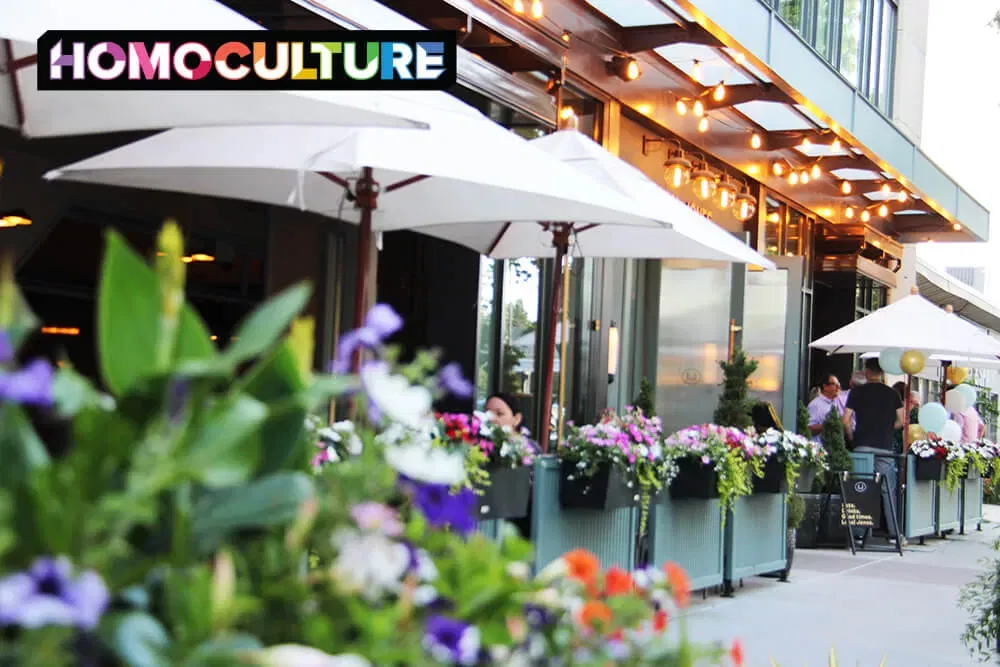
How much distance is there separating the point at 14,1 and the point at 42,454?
329 centimetres

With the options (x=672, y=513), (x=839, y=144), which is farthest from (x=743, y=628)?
(x=839, y=144)

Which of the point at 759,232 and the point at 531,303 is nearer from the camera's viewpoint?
the point at 531,303

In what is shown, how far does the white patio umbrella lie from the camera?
5445mm

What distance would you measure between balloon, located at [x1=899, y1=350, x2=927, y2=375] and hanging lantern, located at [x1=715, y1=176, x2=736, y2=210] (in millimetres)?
2656

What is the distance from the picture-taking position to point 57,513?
1.00m

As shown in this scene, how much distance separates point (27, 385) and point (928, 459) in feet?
43.0

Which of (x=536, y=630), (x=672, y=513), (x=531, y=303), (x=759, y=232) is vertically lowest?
(x=672, y=513)

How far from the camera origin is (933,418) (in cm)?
1415

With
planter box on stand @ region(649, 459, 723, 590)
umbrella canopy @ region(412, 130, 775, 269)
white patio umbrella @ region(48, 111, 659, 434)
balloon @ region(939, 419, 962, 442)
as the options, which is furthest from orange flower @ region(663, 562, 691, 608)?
balloon @ region(939, 419, 962, 442)

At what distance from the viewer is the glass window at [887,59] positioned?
22.7 m

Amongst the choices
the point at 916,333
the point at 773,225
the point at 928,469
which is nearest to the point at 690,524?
the point at 928,469

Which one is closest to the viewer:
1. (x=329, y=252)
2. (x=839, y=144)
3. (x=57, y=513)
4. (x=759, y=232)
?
(x=57, y=513)

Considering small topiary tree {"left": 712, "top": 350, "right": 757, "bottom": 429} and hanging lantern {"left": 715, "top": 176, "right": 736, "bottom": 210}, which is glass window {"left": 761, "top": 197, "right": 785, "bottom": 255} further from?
small topiary tree {"left": 712, "top": 350, "right": 757, "bottom": 429}

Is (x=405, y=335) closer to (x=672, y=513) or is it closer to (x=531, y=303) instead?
(x=531, y=303)
